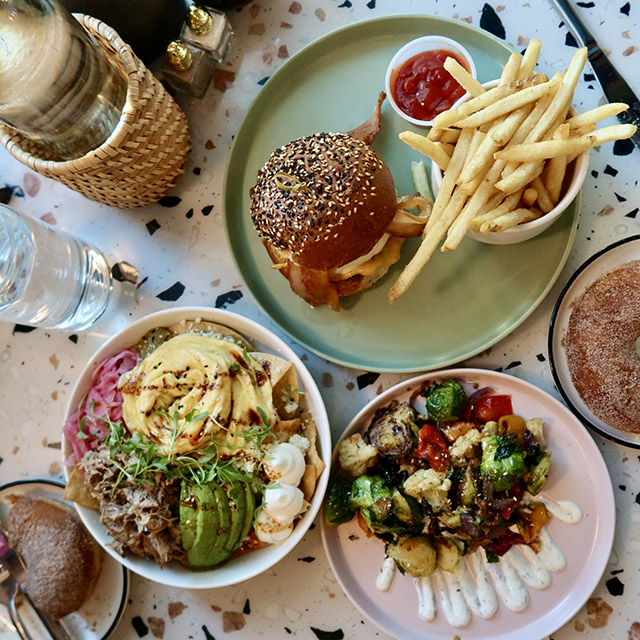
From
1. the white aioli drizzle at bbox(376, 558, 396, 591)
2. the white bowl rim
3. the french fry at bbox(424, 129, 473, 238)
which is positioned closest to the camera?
the french fry at bbox(424, 129, 473, 238)

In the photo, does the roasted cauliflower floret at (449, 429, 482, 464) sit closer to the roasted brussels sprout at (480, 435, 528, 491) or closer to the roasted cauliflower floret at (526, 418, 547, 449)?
the roasted brussels sprout at (480, 435, 528, 491)

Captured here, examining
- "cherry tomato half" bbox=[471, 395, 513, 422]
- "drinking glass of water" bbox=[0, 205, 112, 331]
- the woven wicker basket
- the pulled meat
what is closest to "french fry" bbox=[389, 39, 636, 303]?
"cherry tomato half" bbox=[471, 395, 513, 422]

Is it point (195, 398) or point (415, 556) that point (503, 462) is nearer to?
point (415, 556)

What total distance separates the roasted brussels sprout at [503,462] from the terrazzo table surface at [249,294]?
0.34m

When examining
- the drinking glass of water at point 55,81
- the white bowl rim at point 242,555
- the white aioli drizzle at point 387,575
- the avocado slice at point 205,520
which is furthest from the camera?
the white aioli drizzle at point 387,575

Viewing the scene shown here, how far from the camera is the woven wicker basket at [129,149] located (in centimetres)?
216

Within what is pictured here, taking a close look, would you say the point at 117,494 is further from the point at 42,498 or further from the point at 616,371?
the point at 616,371

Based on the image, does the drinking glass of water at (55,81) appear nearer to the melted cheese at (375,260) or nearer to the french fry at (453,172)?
the melted cheese at (375,260)

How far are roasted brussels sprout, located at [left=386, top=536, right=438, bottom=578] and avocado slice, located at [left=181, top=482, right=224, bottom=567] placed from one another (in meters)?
0.68

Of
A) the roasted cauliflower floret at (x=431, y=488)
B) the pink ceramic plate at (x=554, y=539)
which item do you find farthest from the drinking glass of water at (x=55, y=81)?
the roasted cauliflower floret at (x=431, y=488)

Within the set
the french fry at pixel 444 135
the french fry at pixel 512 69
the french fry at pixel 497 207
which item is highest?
the french fry at pixel 512 69

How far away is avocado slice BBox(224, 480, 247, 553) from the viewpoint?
224 cm

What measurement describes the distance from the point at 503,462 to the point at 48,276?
1.90 meters

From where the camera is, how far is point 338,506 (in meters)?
2.36
